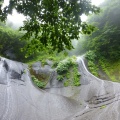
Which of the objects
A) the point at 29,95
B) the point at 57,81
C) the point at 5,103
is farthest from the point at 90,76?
the point at 5,103

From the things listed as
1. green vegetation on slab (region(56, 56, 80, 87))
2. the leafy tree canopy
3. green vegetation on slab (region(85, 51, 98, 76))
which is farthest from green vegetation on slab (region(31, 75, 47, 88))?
the leafy tree canopy

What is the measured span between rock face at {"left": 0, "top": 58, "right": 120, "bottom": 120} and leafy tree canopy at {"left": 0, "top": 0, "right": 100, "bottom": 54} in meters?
4.92

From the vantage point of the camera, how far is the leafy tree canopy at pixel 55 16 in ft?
15.2

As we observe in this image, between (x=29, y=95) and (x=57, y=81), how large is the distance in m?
4.48

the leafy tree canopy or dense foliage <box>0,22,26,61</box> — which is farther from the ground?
dense foliage <box>0,22,26,61</box>

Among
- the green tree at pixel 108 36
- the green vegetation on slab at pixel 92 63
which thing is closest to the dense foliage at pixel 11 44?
the green tree at pixel 108 36

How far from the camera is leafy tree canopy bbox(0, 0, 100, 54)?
4.64 meters

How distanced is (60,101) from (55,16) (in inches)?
310

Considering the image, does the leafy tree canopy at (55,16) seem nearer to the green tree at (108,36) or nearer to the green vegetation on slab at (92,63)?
the green vegetation on slab at (92,63)

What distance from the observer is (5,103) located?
31.2 ft

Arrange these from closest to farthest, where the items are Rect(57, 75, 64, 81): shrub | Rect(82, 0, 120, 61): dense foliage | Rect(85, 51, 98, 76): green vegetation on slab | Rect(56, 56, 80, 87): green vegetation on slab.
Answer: Rect(56, 56, 80, 87): green vegetation on slab < Rect(57, 75, 64, 81): shrub < Rect(85, 51, 98, 76): green vegetation on slab < Rect(82, 0, 120, 61): dense foliage

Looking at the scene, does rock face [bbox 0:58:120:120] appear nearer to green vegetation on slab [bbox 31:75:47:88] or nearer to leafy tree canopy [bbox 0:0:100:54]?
green vegetation on slab [bbox 31:75:47:88]

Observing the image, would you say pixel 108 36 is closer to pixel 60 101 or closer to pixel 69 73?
pixel 69 73

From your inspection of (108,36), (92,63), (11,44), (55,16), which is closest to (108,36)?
(108,36)
